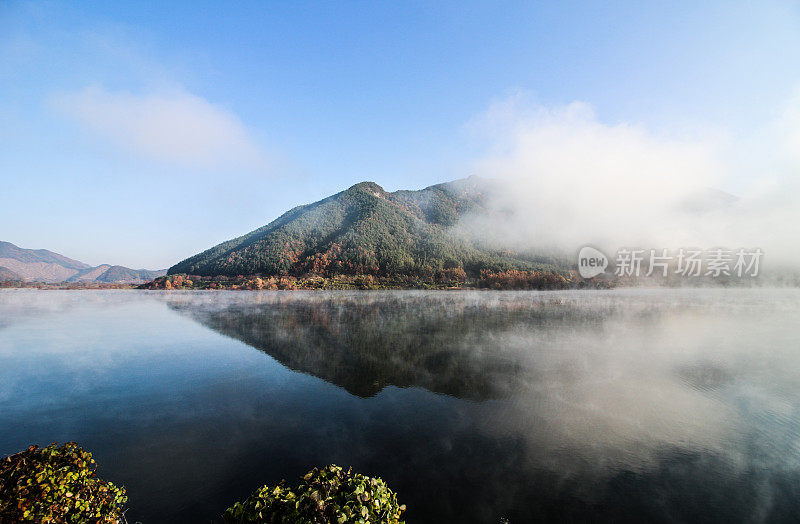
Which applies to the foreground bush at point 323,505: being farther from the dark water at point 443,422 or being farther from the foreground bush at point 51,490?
the dark water at point 443,422

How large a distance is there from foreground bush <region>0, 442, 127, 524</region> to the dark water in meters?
3.65

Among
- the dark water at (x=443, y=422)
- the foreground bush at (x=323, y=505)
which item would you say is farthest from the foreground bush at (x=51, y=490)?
the dark water at (x=443, y=422)

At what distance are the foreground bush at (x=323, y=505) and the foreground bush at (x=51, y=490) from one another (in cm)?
230

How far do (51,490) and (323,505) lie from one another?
163 inches

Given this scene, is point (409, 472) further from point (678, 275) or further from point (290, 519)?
point (678, 275)

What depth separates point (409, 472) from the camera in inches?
379

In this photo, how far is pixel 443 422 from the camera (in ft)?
43.0

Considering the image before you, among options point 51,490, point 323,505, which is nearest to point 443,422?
point 323,505

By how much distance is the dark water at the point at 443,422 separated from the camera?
8.78 meters

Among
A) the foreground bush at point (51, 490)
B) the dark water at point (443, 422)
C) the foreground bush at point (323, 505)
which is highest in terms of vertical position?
the foreground bush at point (323, 505)

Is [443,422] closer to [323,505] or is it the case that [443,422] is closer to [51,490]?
[323,505]

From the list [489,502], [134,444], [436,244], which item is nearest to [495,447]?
[489,502]

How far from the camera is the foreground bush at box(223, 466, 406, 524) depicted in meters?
4.31

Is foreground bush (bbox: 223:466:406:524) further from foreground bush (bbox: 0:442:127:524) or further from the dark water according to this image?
the dark water
